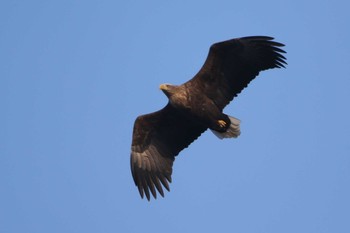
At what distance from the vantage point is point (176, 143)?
15.5 metres

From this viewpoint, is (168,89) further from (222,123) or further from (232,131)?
(232,131)

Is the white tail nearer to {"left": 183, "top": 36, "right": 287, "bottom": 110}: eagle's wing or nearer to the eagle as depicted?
the eagle

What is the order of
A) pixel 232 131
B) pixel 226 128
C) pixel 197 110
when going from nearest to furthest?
pixel 197 110 < pixel 226 128 < pixel 232 131

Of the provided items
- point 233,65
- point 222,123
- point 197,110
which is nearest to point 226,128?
point 222,123

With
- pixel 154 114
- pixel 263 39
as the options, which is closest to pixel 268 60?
pixel 263 39

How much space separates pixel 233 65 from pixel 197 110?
109 cm

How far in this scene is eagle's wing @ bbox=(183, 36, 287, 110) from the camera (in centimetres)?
1434

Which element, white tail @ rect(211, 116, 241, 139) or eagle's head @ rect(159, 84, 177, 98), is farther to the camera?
white tail @ rect(211, 116, 241, 139)

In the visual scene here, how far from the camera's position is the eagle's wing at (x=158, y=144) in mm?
15156

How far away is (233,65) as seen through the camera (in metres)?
14.6

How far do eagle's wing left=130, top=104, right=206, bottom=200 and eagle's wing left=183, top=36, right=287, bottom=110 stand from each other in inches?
32.9

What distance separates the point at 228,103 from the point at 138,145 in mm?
2022

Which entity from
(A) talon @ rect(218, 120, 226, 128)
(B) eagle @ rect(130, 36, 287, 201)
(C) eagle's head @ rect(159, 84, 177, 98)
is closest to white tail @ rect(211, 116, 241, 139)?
(B) eagle @ rect(130, 36, 287, 201)

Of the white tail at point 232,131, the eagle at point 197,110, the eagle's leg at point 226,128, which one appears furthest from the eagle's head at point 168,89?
the white tail at point 232,131
